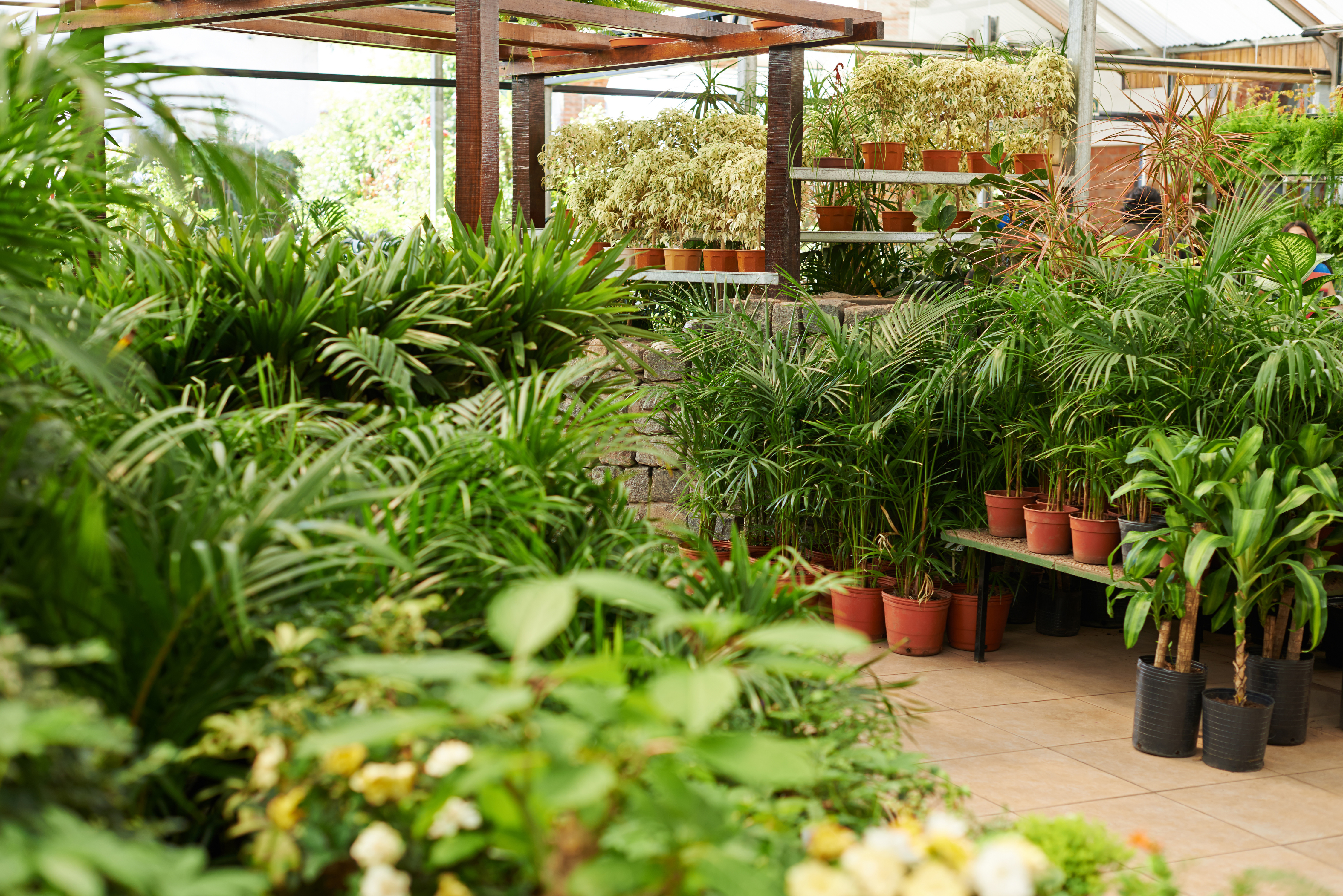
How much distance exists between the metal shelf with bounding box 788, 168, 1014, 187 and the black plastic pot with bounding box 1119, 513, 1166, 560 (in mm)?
2068

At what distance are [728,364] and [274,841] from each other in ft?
11.9

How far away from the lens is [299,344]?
9.78ft

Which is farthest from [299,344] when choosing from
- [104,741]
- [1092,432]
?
[1092,432]

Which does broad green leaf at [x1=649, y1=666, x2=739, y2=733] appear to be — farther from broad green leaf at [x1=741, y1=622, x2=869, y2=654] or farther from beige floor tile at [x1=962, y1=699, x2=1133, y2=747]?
beige floor tile at [x1=962, y1=699, x2=1133, y2=747]

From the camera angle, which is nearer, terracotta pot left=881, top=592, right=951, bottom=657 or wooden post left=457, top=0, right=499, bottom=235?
wooden post left=457, top=0, right=499, bottom=235

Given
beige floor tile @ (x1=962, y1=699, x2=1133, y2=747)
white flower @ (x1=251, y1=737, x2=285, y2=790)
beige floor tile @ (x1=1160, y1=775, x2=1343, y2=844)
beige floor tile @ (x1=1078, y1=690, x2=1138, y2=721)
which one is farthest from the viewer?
beige floor tile @ (x1=1078, y1=690, x2=1138, y2=721)

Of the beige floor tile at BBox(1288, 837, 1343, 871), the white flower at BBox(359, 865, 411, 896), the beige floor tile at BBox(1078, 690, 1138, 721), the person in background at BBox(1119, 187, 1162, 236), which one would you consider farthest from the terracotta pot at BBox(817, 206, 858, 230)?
the white flower at BBox(359, 865, 411, 896)

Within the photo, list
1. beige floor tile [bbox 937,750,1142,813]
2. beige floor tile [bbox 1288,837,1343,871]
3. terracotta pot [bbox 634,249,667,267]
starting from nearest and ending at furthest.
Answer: beige floor tile [bbox 1288,837,1343,871], beige floor tile [bbox 937,750,1142,813], terracotta pot [bbox 634,249,667,267]

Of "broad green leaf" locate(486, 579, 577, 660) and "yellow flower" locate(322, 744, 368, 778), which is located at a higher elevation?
"broad green leaf" locate(486, 579, 577, 660)

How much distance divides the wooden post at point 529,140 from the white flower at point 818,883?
570 cm

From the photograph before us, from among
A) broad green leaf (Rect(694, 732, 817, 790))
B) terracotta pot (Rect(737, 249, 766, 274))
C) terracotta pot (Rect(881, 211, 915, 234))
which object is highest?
terracotta pot (Rect(881, 211, 915, 234))

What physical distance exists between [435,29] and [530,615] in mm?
5731

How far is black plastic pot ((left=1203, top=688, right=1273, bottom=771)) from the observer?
336 centimetres

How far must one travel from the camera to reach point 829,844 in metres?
1.33
